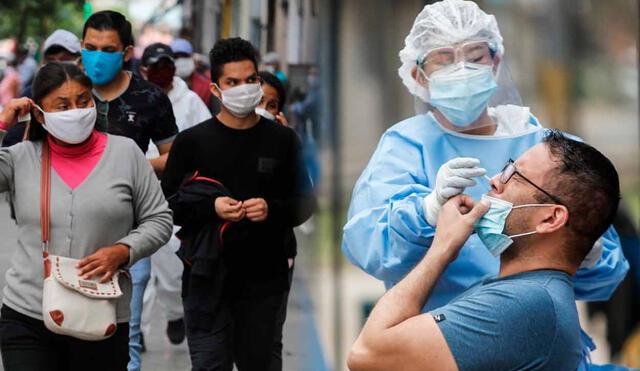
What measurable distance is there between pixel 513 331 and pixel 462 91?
101cm

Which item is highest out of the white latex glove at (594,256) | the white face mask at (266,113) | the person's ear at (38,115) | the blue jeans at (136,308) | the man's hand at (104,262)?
the person's ear at (38,115)

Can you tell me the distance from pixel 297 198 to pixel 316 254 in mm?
257

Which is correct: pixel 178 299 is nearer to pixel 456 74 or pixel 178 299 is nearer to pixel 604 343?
pixel 604 343

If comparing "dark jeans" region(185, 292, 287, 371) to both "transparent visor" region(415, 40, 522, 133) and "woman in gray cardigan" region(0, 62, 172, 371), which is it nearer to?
"woman in gray cardigan" region(0, 62, 172, 371)

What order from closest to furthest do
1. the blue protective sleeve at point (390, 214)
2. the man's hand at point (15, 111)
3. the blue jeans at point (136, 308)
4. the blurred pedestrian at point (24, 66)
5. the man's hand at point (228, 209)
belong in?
the blue protective sleeve at point (390, 214) < the man's hand at point (15, 111) < the man's hand at point (228, 209) < the blue jeans at point (136, 308) < the blurred pedestrian at point (24, 66)

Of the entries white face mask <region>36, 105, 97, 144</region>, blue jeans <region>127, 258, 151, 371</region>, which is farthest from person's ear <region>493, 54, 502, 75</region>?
blue jeans <region>127, 258, 151, 371</region>

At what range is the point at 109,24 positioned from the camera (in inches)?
196

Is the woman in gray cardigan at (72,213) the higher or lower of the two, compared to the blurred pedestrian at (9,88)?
higher

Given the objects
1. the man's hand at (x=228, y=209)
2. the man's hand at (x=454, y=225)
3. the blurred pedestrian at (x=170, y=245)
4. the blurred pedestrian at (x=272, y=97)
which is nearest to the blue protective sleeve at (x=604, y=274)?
the man's hand at (x=454, y=225)

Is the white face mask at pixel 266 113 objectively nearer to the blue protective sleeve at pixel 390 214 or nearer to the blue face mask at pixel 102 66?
the blue face mask at pixel 102 66

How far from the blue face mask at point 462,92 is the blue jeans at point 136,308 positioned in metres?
2.30

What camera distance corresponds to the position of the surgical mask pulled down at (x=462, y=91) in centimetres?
328

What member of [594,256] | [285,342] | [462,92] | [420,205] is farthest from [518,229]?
[285,342]

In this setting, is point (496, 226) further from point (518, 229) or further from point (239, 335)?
point (239, 335)
